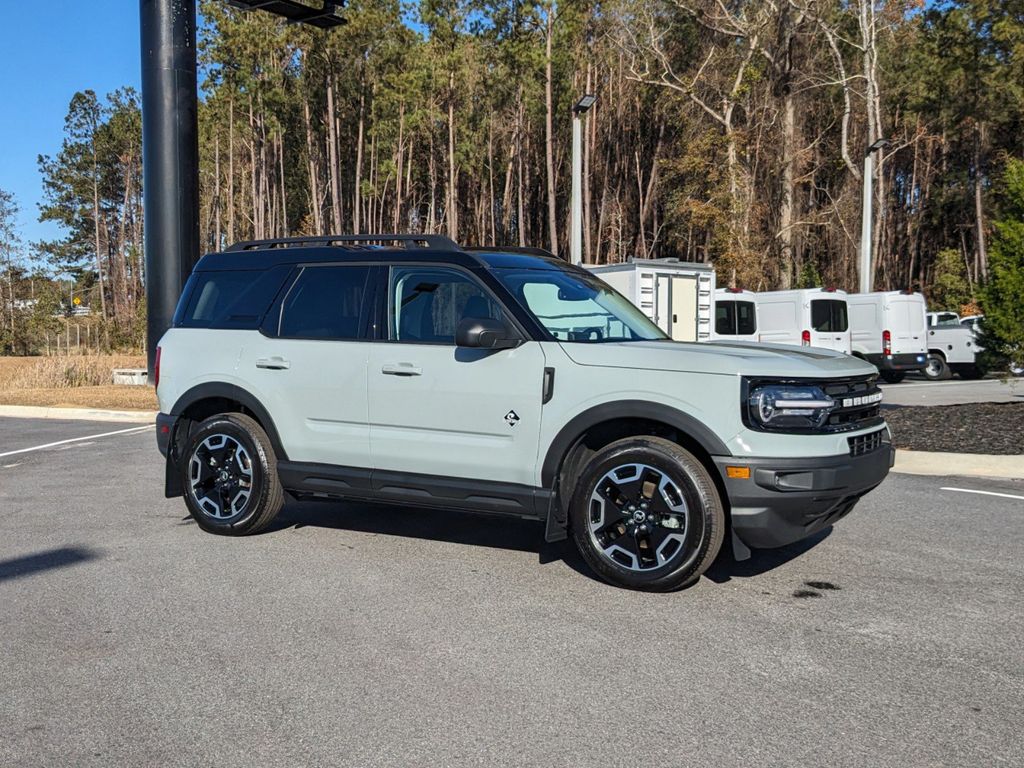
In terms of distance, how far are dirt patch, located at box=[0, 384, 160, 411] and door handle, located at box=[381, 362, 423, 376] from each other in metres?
11.2

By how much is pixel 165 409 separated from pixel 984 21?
130 feet

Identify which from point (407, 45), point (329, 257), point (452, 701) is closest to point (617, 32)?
point (407, 45)

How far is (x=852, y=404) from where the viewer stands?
5.05 meters

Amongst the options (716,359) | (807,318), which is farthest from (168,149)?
(807,318)

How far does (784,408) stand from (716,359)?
17.2 inches

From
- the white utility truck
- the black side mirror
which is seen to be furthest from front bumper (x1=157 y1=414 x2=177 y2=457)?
the white utility truck

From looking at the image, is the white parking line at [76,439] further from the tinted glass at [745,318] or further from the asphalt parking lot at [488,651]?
the tinted glass at [745,318]

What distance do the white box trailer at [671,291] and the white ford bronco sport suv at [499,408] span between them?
12.1m

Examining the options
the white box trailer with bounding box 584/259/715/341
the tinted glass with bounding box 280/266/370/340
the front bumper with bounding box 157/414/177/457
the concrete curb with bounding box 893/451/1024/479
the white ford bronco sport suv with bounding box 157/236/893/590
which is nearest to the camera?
the white ford bronco sport suv with bounding box 157/236/893/590

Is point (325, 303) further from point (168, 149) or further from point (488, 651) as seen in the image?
point (168, 149)

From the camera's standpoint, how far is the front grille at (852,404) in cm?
495

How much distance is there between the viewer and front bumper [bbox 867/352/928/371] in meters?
22.9

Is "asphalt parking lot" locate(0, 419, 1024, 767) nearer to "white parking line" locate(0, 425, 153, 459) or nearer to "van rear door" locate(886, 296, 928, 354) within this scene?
"white parking line" locate(0, 425, 153, 459)

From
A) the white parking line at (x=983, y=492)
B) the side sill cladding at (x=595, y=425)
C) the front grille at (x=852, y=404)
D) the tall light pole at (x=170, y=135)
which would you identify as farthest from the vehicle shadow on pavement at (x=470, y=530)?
the tall light pole at (x=170, y=135)
